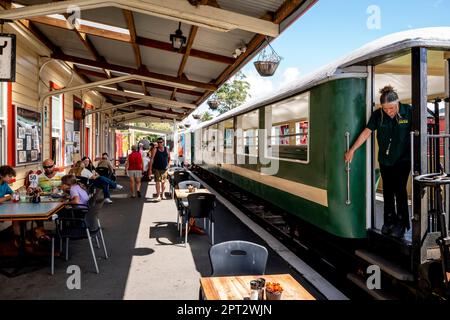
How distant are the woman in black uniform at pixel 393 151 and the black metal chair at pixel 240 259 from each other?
150 cm

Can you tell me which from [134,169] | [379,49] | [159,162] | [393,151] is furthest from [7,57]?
[134,169]

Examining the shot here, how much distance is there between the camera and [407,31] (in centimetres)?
365

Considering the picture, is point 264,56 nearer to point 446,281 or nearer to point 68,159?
point 446,281

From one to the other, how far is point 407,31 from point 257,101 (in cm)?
397

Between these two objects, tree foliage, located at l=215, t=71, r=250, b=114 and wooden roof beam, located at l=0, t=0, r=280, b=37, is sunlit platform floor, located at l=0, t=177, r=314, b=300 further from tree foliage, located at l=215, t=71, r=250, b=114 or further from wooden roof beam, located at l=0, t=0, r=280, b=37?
tree foliage, located at l=215, t=71, r=250, b=114

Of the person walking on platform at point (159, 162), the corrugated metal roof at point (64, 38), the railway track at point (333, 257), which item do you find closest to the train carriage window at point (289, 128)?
the railway track at point (333, 257)

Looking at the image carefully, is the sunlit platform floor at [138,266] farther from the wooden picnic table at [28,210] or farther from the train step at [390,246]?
the train step at [390,246]

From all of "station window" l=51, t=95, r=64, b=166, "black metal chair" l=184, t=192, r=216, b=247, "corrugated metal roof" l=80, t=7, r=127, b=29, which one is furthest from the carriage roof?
"station window" l=51, t=95, r=64, b=166

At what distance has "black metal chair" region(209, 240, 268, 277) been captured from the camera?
10.3 feet

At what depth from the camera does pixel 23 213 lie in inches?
172

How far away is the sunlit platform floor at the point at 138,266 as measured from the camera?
13.2ft

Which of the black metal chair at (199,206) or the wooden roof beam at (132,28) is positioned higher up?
the wooden roof beam at (132,28)

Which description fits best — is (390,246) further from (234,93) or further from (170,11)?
(234,93)
